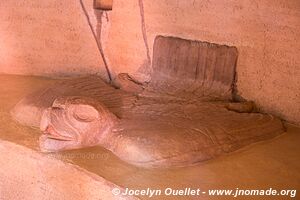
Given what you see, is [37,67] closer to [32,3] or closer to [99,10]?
[32,3]

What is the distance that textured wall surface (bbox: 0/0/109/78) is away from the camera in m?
3.83

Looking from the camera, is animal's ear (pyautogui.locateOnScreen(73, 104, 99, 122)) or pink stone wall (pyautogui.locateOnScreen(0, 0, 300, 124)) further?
pink stone wall (pyautogui.locateOnScreen(0, 0, 300, 124))

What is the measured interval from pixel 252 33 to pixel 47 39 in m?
1.82

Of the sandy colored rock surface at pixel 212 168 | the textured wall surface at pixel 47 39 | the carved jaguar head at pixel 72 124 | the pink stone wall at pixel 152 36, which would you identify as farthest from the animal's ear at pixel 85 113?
the textured wall surface at pixel 47 39

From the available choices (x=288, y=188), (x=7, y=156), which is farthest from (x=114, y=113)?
(x=288, y=188)

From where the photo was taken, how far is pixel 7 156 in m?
2.81

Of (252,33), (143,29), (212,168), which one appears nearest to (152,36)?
(143,29)

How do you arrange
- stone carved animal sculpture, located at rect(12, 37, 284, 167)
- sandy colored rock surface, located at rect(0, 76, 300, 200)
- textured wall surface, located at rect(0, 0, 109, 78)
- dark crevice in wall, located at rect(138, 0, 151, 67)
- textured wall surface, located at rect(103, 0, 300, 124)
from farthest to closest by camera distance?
textured wall surface, located at rect(0, 0, 109, 78) < dark crevice in wall, located at rect(138, 0, 151, 67) < textured wall surface, located at rect(103, 0, 300, 124) < stone carved animal sculpture, located at rect(12, 37, 284, 167) < sandy colored rock surface, located at rect(0, 76, 300, 200)

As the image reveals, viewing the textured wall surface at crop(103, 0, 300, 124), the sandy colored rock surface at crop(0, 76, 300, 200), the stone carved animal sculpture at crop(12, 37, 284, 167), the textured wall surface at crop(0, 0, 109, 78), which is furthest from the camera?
the textured wall surface at crop(0, 0, 109, 78)

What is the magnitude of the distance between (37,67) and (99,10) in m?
0.84

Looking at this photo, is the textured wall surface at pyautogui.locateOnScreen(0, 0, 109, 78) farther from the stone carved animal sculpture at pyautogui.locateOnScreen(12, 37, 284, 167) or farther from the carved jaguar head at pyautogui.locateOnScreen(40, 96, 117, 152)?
the carved jaguar head at pyautogui.locateOnScreen(40, 96, 117, 152)

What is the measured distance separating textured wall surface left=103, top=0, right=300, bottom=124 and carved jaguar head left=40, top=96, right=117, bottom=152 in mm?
1105

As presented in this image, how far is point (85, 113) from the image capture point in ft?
8.52

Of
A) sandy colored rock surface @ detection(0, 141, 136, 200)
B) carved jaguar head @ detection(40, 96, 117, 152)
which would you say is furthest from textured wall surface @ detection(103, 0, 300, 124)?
sandy colored rock surface @ detection(0, 141, 136, 200)
